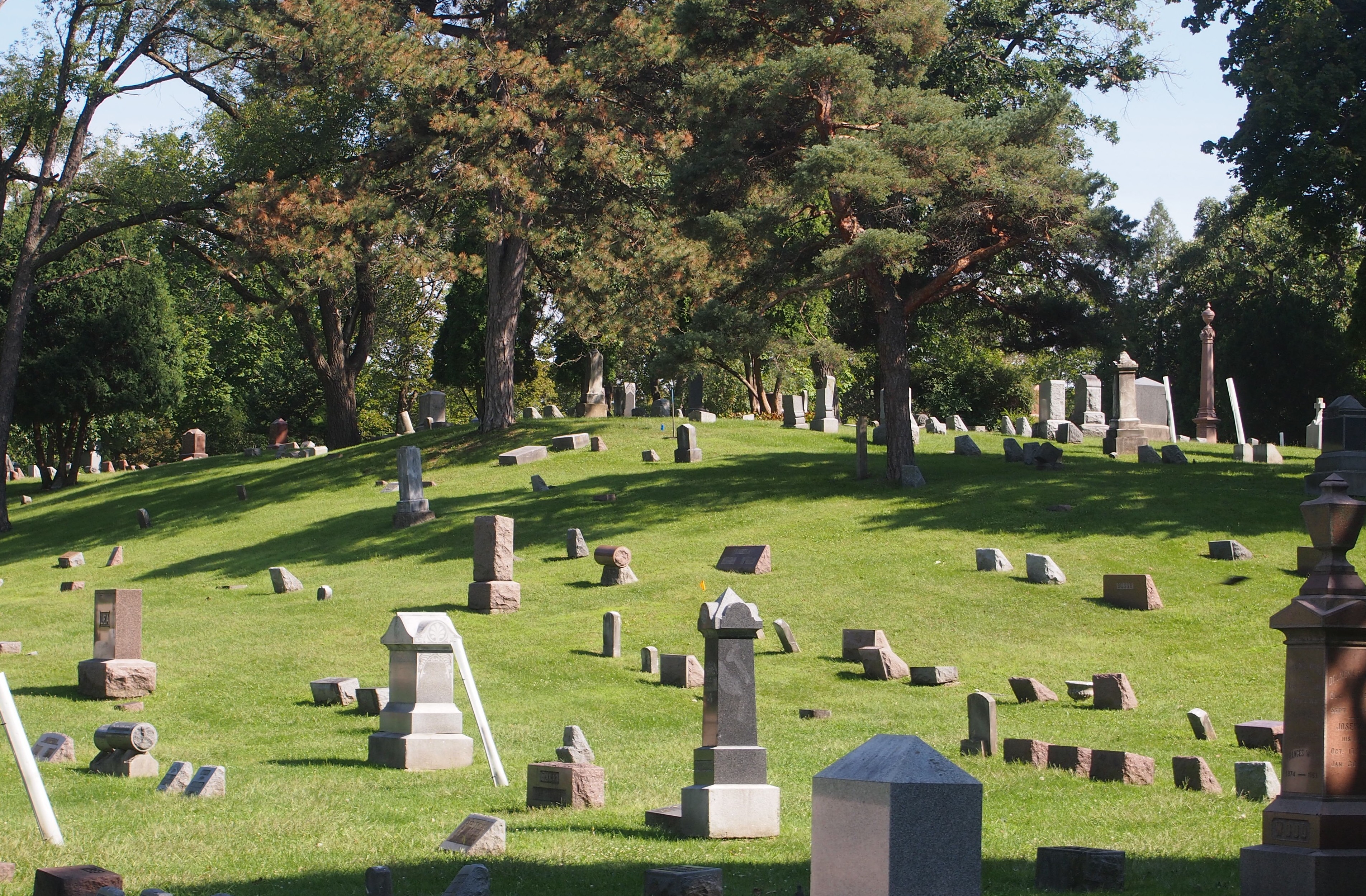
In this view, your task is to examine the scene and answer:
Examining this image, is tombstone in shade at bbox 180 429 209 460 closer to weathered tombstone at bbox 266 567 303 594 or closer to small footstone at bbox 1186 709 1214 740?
weathered tombstone at bbox 266 567 303 594

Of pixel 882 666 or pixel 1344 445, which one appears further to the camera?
pixel 1344 445

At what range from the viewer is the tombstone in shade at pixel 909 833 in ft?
16.4

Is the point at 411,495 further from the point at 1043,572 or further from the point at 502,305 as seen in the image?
the point at 1043,572

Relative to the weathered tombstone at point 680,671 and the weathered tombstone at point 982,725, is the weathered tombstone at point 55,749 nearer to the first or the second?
the weathered tombstone at point 680,671

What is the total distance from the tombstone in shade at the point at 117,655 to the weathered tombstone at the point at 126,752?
4.50 m

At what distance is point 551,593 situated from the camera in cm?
2150

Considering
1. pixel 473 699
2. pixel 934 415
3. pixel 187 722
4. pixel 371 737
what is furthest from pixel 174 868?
pixel 934 415

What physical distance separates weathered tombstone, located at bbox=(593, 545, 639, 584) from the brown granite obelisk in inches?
580

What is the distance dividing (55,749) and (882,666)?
30.1 feet

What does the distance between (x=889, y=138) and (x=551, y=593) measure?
39.0ft

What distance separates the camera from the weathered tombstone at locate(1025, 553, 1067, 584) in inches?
806

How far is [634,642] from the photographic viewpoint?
18344 millimetres

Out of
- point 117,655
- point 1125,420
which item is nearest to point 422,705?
point 117,655

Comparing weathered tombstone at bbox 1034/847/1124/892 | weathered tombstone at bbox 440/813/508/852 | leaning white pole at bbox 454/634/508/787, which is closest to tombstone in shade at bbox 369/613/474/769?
leaning white pole at bbox 454/634/508/787
